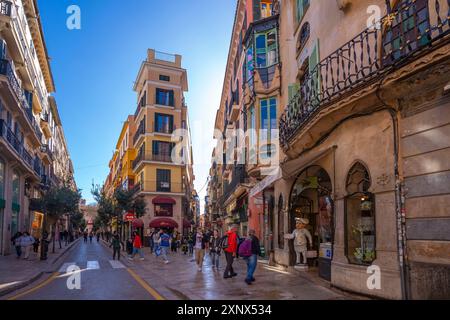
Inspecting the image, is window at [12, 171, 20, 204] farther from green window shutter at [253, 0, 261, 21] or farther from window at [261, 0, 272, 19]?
window at [261, 0, 272, 19]

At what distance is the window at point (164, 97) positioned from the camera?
48625 millimetres

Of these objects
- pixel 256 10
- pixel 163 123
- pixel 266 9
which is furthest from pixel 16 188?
pixel 163 123

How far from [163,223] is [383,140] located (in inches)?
1432

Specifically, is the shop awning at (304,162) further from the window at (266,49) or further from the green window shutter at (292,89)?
the window at (266,49)

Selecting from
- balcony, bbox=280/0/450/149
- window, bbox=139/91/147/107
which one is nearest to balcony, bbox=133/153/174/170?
window, bbox=139/91/147/107

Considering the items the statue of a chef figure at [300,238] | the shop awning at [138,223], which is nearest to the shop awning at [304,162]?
the statue of a chef figure at [300,238]

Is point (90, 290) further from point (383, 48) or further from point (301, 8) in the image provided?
point (301, 8)

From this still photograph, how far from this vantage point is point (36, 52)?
1431 inches

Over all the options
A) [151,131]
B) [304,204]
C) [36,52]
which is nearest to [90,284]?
[304,204]

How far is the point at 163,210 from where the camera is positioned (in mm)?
46031

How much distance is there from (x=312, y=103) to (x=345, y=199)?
322 centimetres

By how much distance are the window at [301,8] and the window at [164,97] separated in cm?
3420

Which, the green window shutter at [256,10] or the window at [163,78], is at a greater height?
the window at [163,78]
